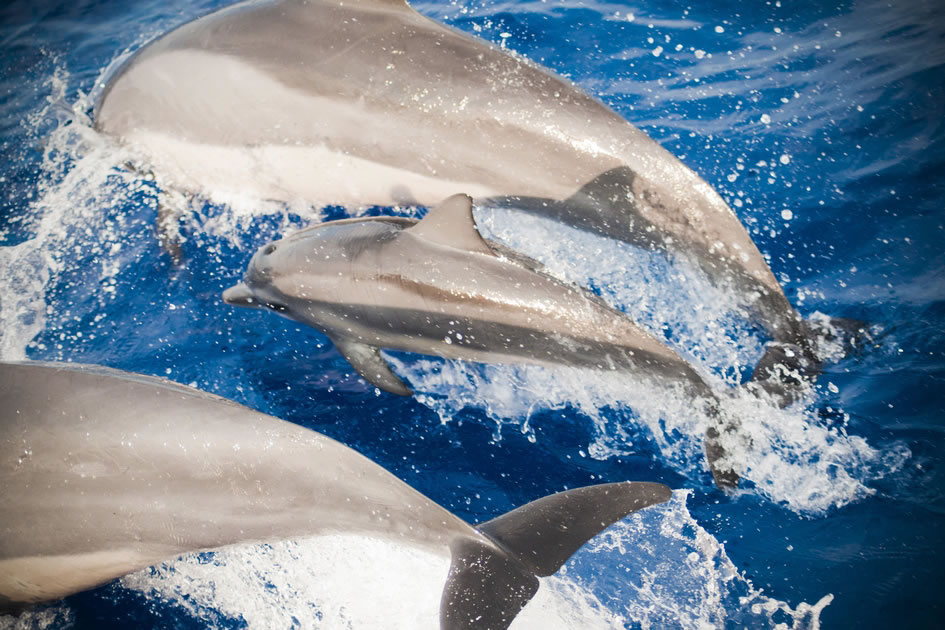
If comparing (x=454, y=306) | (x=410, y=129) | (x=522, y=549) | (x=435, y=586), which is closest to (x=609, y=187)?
(x=454, y=306)

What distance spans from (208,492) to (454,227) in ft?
6.27

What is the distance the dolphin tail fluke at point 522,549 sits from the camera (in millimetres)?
2758

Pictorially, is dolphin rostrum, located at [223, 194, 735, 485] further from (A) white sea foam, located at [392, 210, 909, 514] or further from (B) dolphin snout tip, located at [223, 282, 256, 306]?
(B) dolphin snout tip, located at [223, 282, 256, 306]

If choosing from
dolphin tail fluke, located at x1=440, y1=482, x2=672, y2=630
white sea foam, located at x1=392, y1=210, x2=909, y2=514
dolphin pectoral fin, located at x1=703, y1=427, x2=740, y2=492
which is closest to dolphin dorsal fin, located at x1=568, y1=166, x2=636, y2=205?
white sea foam, located at x1=392, y1=210, x2=909, y2=514

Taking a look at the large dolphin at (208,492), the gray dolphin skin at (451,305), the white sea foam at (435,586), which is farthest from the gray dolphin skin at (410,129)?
the large dolphin at (208,492)

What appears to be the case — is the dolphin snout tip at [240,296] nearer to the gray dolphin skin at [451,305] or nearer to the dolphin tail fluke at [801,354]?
the gray dolphin skin at [451,305]

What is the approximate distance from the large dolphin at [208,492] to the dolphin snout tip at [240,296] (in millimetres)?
1529

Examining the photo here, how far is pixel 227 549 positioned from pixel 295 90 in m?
3.12

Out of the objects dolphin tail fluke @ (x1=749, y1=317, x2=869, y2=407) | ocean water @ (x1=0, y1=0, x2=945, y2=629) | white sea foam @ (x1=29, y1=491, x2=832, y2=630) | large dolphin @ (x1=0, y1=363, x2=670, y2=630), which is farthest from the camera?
dolphin tail fluke @ (x1=749, y1=317, x2=869, y2=407)

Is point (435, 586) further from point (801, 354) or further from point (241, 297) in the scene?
point (801, 354)

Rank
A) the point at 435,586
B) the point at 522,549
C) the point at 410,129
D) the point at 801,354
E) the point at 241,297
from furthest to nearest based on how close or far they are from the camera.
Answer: the point at 241,297 < the point at 410,129 < the point at 801,354 < the point at 435,586 < the point at 522,549

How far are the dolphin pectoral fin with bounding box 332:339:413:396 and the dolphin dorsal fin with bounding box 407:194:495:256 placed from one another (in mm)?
853

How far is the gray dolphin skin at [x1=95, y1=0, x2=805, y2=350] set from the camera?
4.11 metres

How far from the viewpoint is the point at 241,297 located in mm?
4641
